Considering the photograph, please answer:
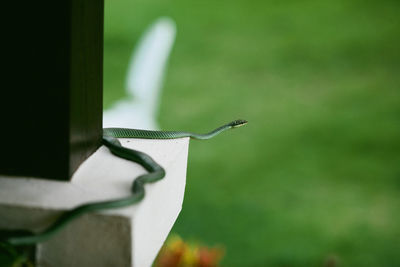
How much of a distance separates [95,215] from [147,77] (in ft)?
23.1

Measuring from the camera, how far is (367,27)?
830 centimetres

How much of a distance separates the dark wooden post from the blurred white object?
17.4ft

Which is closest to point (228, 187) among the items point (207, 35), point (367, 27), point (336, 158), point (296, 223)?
point (296, 223)

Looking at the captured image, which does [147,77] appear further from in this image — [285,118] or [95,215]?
[95,215]

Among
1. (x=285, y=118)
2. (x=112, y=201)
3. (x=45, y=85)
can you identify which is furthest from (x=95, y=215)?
(x=285, y=118)

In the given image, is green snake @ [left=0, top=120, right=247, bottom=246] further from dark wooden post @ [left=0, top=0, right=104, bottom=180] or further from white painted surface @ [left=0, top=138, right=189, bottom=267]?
dark wooden post @ [left=0, top=0, right=104, bottom=180]

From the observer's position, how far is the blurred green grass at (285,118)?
21.8ft

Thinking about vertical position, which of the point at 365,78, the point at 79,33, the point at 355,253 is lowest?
the point at 355,253

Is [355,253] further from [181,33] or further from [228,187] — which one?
[181,33]

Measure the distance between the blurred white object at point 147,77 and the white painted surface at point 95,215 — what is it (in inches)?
208

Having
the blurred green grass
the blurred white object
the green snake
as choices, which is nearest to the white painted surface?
the green snake

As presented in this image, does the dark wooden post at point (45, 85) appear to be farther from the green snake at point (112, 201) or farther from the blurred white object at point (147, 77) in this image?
the blurred white object at point (147, 77)

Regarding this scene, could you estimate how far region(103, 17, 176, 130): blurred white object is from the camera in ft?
23.9

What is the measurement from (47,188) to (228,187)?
5692mm
